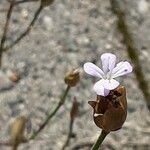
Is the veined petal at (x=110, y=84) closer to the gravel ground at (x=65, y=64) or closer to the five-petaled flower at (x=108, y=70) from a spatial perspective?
the five-petaled flower at (x=108, y=70)

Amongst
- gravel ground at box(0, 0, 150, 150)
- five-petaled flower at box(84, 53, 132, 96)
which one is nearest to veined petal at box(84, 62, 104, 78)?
five-petaled flower at box(84, 53, 132, 96)

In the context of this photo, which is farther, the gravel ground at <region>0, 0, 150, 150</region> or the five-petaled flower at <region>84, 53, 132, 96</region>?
the gravel ground at <region>0, 0, 150, 150</region>

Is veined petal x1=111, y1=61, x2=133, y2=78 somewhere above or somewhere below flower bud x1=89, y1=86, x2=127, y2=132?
above

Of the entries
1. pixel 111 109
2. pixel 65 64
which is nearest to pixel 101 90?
pixel 111 109

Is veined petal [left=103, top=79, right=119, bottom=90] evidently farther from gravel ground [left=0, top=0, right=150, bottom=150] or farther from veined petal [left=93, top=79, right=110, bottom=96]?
gravel ground [left=0, top=0, right=150, bottom=150]

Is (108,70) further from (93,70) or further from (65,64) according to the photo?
(65,64)

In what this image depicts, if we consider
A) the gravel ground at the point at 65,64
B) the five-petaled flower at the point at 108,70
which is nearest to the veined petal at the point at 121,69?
the five-petaled flower at the point at 108,70
